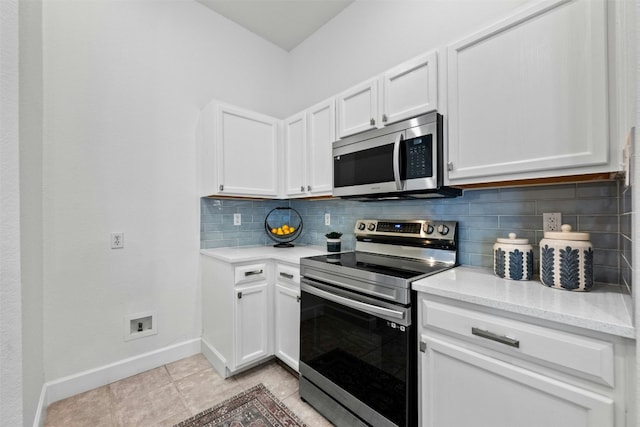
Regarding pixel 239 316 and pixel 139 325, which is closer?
pixel 239 316

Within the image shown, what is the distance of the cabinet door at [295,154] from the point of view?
2361 millimetres

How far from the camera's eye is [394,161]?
1.59 m

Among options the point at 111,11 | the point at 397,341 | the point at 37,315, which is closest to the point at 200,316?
the point at 37,315

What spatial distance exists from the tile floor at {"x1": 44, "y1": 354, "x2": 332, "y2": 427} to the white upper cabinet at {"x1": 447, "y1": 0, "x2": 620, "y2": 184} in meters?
1.73

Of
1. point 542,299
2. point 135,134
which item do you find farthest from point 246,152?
point 542,299

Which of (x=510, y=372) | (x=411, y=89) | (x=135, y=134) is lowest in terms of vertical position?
(x=510, y=372)

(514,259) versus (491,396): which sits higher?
(514,259)

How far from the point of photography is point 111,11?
2.01 metres

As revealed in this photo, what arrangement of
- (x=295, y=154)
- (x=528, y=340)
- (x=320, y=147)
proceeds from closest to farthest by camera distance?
(x=528, y=340) → (x=320, y=147) → (x=295, y=154)

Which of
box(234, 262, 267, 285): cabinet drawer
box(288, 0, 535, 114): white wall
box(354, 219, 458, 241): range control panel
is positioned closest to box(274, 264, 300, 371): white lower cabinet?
box(234, 262, 267, 285): cabinet drawer

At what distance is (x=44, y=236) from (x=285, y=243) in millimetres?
1722

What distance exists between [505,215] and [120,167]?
8.52 ft

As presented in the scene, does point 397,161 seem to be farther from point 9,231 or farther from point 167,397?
point 167,397

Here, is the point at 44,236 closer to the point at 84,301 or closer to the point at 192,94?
the point at 84,301
